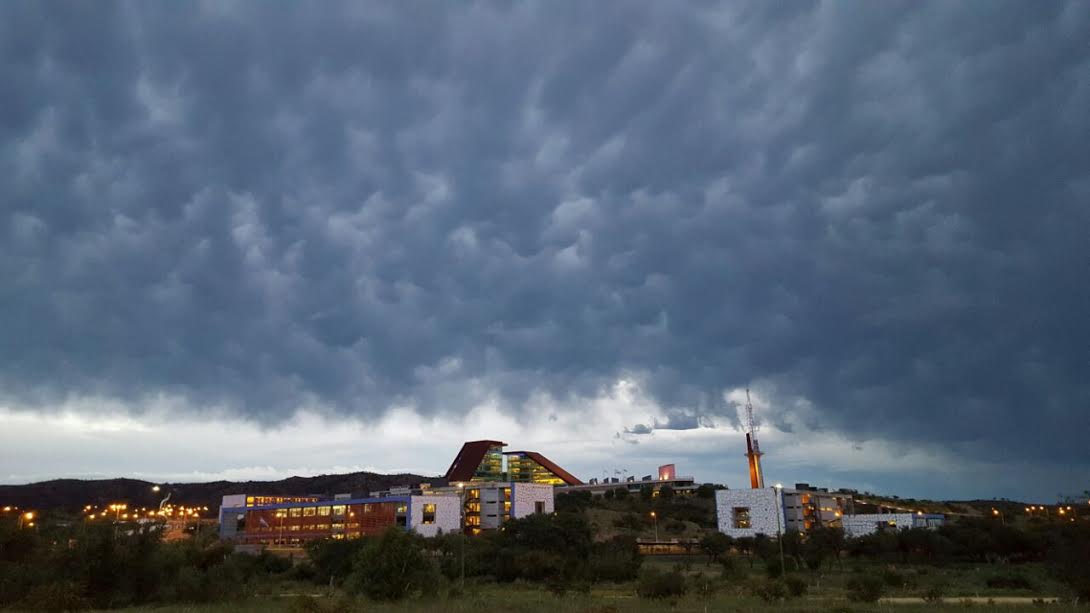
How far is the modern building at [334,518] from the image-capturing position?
141125 millimetres

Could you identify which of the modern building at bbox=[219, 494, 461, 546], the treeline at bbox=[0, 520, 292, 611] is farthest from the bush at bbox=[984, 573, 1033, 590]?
the modern building at bbox=[219, 494, 461, 546]

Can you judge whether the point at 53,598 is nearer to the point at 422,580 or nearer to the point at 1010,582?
the point at 422,580

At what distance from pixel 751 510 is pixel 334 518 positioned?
282 feet

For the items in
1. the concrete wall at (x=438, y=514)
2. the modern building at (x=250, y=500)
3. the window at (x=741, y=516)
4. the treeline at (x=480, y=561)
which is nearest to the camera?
the treeline at (x=480, y=561)

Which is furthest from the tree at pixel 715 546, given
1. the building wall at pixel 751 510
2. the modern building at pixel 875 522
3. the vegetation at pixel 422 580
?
the modern building at pixel 875 522

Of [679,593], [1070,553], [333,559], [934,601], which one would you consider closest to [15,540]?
[333,559]

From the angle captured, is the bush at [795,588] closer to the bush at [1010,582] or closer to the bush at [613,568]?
the bush at [613,568]

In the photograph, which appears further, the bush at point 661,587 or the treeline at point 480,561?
the treeline at point 480,561

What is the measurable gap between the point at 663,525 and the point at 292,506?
81.4 metres

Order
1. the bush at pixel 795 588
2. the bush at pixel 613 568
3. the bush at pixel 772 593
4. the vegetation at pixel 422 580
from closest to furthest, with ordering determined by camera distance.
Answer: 1. the vegetation at pixel 422 580
2. the bush at pixel 772 593
3. the bush at pixel 795 588
4. the bush at pixel 613 568

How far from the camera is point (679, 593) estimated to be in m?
42.4

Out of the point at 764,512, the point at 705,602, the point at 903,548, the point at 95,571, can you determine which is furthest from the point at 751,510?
the point at 95,571

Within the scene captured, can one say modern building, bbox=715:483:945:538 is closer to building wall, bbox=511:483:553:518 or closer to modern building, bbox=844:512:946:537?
modern building, bbox=844:512:946:537

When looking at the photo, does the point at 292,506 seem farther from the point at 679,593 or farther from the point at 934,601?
the point at 934,601
